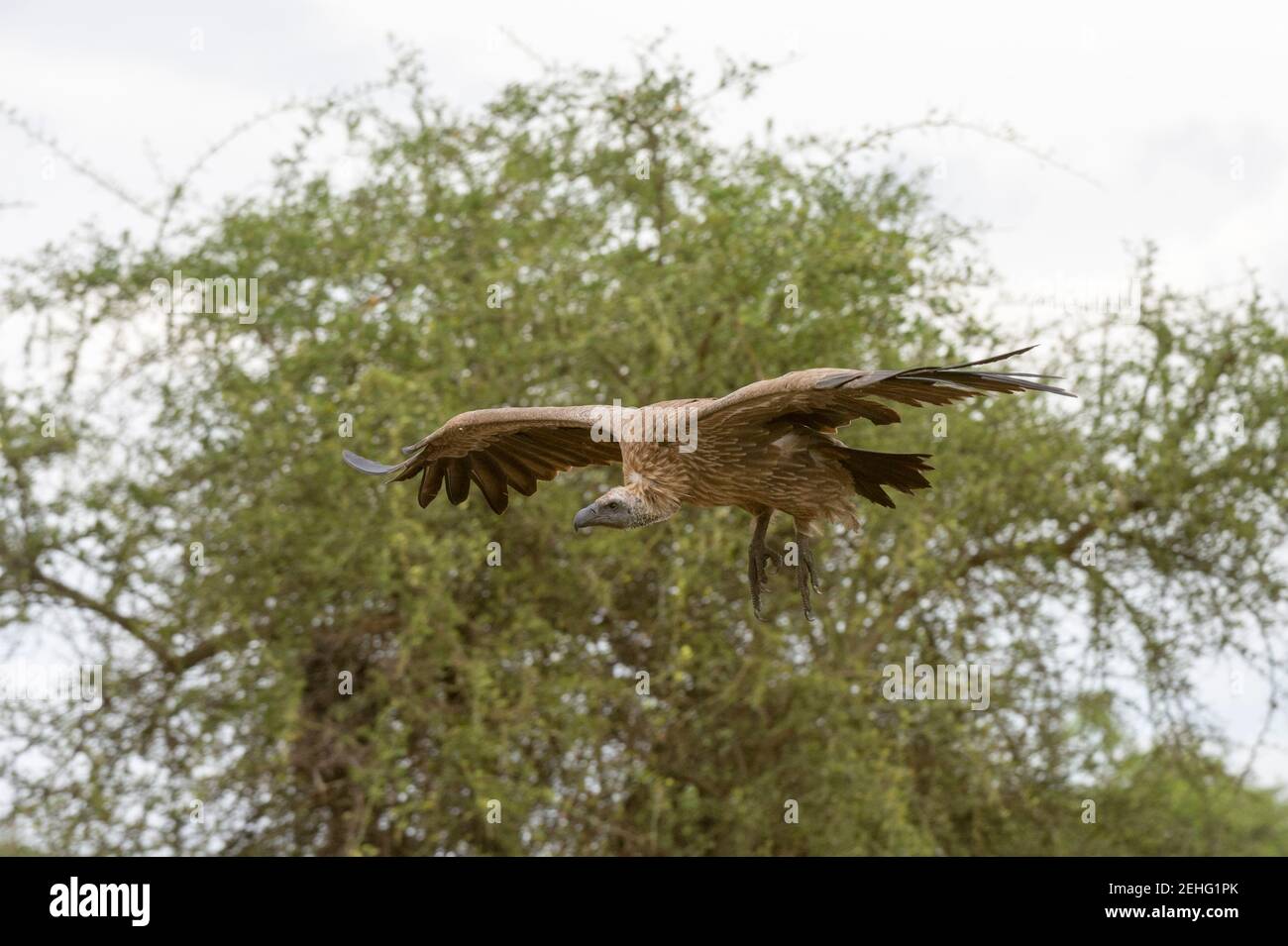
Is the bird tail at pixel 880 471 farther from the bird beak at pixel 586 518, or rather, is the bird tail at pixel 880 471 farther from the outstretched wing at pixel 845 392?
the bird beak at pixel 586 518

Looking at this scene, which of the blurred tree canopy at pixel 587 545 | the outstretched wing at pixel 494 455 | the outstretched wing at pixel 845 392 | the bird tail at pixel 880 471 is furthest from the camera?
the blurred tree canopy at pixel 587 545

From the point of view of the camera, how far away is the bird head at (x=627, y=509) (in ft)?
12.4

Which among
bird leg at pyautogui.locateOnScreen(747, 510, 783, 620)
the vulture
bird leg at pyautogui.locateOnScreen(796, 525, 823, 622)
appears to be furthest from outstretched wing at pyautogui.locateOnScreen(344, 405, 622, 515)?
bird leg at pyautogui.locateOnScreen(796, 525, 823, 622)

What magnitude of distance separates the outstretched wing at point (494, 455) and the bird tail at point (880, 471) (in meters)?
0.63

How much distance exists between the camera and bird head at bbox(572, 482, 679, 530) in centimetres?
377

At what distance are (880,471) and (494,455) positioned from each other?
1.13m

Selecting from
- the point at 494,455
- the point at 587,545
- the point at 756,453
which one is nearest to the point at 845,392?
the point at 756,453

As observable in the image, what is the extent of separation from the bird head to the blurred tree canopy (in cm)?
266

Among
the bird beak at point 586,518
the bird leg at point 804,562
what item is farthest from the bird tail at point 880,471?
the bird beak at point 586,518

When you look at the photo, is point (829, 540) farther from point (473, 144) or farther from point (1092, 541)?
point (473, 144)
